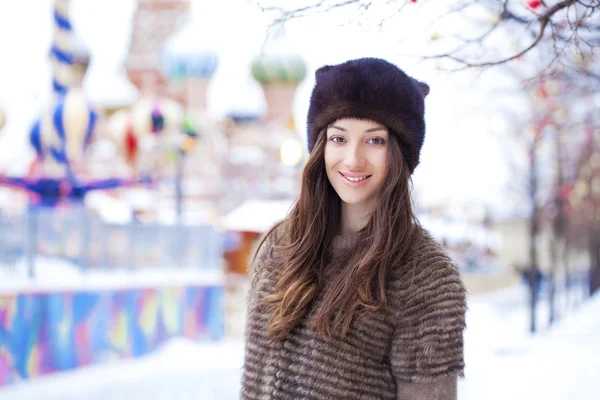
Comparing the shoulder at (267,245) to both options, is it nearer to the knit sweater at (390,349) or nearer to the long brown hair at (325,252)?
the long brown hair at (325,252)

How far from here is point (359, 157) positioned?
2.13m

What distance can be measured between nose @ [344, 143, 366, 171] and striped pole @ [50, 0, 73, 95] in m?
14.0

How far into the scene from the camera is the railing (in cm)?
946

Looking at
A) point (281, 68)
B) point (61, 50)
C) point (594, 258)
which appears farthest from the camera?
point (281, 68)

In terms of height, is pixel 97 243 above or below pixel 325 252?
below

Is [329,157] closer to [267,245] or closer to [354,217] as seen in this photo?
[354,217]

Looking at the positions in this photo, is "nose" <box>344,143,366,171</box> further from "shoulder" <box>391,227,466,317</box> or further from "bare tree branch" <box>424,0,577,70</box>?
"bare tree branch" <box>424,0,577,70</box>

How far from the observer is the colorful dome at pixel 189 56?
2317 centimetres

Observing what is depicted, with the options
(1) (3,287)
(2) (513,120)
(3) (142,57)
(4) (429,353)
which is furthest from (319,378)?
(3) (142,57)

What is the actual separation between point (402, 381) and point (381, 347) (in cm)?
12

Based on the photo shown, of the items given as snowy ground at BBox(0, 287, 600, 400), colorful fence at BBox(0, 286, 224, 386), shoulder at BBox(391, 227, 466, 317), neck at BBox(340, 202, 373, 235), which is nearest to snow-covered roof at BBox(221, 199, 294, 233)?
colorful fence at BBox(0, 286, 224, 386)

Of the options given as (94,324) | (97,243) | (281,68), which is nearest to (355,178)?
(94,324)

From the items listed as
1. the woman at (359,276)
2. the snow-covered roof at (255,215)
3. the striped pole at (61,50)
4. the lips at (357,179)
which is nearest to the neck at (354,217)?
the woman at (359,276)

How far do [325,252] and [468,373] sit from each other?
7598 millimetres
